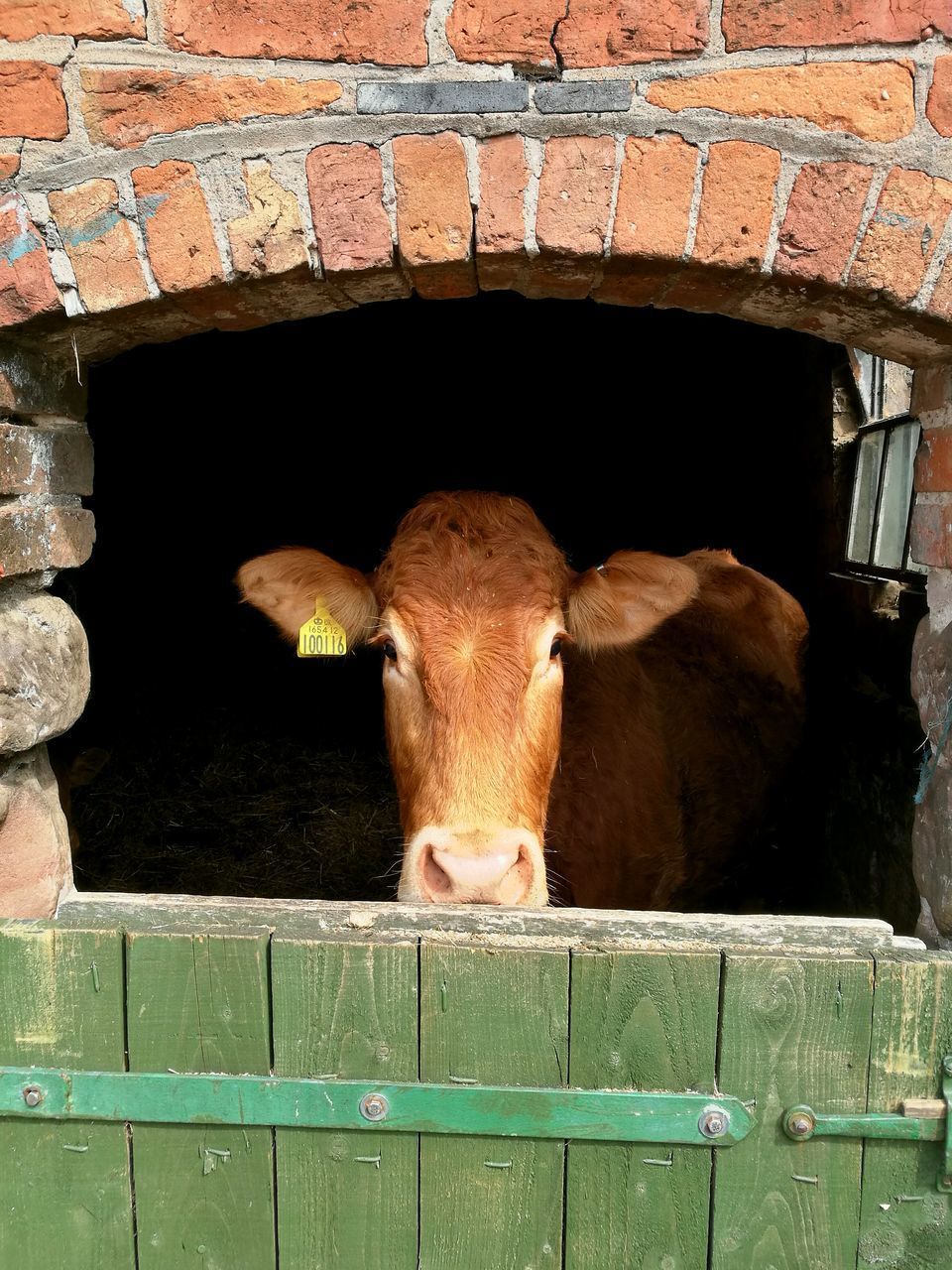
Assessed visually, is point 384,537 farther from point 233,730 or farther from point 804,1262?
point 804,1262

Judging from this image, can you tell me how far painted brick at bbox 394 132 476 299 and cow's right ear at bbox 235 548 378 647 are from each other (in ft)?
4.76

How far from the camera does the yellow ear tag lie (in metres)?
3.26

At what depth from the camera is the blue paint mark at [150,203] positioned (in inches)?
79.0

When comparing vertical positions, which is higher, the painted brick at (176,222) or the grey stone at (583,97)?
the grey stone at (583,97)

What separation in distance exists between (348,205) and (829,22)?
3.17ft

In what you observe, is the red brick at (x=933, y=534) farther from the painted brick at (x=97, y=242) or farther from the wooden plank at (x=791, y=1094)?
the painted brick at (x=97, y=242)

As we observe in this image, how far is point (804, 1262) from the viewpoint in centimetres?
193

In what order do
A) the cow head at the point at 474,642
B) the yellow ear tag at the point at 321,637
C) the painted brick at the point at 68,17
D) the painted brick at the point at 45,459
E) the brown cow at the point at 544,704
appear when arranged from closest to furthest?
the painted brick at the point at 68,17 < the painted brick at the point at 45,459 < the cow head at the point at 474,642 < the brown cow at the point at 544,704 < the yellow ear tag at the point at 321,637

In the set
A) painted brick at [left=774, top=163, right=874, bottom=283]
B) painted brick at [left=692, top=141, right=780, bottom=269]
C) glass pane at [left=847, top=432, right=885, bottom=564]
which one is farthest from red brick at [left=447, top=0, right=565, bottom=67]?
glass pane at [left=847, top=432, right=885, bottom=564]

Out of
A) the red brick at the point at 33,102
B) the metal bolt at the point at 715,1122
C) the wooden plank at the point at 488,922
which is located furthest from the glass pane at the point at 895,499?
the red brick at the point at 33,102

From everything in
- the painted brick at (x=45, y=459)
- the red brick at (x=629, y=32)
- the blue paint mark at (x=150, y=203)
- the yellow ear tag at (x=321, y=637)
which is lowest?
the yellow ear tag at (x=321, y=637)

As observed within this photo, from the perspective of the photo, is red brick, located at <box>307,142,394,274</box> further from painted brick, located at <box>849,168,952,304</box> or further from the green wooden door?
the green wooden door

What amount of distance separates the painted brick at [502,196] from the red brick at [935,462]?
988 millimetres

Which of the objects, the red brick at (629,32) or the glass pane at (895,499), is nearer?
the red brick at (629,32)
